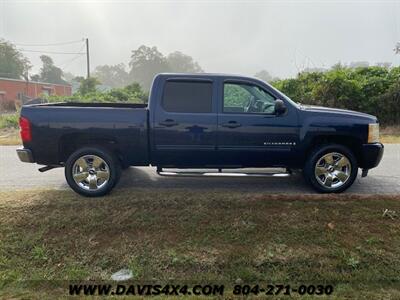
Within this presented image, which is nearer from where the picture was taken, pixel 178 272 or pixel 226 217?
pixel 178 272

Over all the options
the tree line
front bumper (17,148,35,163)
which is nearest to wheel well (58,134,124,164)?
front bumper (17,148,35,163)

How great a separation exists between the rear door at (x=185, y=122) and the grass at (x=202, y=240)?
654mm

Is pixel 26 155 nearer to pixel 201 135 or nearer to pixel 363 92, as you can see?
pixel 201 135

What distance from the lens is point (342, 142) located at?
5.52 m

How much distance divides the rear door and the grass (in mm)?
654

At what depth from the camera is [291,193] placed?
216 inches

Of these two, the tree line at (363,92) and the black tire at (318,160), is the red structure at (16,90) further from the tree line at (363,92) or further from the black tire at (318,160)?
the black tire at (318,160)

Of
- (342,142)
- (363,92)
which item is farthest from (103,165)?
(363,92)

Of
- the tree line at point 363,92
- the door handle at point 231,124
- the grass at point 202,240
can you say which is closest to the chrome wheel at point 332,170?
the grass at point 202,240

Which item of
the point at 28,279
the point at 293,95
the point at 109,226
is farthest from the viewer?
the point at 293,95

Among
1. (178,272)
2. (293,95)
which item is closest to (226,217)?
(178,272)

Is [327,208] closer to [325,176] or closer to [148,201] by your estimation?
[325,176]

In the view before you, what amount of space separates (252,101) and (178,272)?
299 cm

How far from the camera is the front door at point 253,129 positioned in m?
5.27
